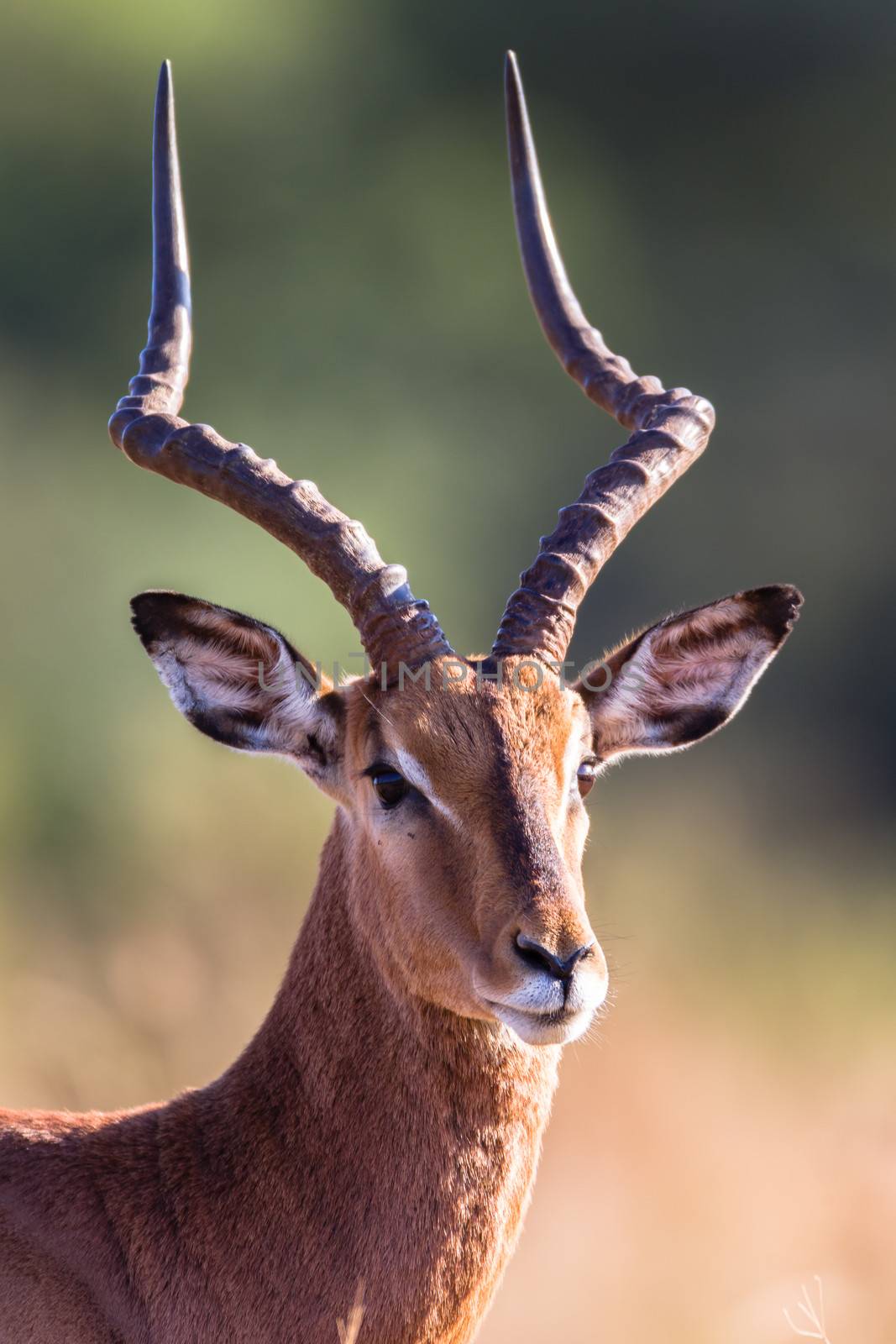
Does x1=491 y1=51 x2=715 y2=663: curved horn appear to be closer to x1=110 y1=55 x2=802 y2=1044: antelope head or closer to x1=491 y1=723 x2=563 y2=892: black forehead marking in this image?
x1=110 y1=55 x2=802 y2=1044: antelope head

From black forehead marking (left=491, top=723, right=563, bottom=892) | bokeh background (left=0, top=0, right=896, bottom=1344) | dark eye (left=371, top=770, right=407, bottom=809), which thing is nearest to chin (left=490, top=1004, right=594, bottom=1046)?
black forehead marking (left=491, top=723, right=563, bottom=892)

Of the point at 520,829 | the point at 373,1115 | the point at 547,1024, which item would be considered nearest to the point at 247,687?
the point at 520,829

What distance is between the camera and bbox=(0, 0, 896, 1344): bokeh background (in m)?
15.2

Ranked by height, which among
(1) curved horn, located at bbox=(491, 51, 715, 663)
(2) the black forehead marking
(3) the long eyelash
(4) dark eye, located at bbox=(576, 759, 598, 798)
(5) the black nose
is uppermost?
(1) curved horn, located at bbox=(491, 51, 715, 663)

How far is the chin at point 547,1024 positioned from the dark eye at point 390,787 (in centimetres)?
100

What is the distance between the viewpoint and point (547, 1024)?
524cm

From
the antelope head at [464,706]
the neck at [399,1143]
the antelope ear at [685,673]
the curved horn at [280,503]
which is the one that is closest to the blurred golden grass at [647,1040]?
the antelope ear at [685,673]

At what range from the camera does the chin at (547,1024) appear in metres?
5.22

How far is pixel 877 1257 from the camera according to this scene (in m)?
13.9

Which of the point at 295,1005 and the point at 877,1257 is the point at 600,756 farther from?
the point at 877,1257

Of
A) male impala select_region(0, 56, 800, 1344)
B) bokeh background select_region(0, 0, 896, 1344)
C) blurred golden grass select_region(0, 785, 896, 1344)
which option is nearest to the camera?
male impala select_region(0, 56, 800, 1344)

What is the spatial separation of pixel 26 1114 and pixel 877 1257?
9.59m

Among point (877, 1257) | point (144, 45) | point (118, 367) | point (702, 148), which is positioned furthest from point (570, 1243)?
point (144, 45)

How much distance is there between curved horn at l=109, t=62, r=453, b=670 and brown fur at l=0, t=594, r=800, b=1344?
0.26 m
